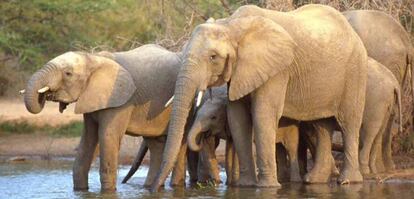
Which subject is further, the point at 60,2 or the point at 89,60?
the point at 60,2

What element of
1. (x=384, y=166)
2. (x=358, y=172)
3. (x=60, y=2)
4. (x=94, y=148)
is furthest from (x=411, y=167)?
(x=60, y=2)

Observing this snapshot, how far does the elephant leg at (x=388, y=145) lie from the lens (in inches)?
682

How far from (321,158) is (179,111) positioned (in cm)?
237

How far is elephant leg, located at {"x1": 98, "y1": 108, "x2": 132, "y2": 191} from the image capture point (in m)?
15.2

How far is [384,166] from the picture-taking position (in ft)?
56.5

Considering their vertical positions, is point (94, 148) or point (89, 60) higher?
point (89, 60)

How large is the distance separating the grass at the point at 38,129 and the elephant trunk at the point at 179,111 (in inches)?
361

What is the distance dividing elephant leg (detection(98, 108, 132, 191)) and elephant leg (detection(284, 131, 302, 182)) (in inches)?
76.8

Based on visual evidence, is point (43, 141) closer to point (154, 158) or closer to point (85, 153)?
point (154, 158)

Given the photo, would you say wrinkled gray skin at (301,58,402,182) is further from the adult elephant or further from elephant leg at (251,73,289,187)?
elephant leg at (251,73,289,187)

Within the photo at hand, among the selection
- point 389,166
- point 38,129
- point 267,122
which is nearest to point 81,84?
point 267,122

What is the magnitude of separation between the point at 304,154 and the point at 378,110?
41.6 inches

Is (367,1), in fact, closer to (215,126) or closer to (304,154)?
(304,154)

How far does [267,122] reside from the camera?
14961mm
